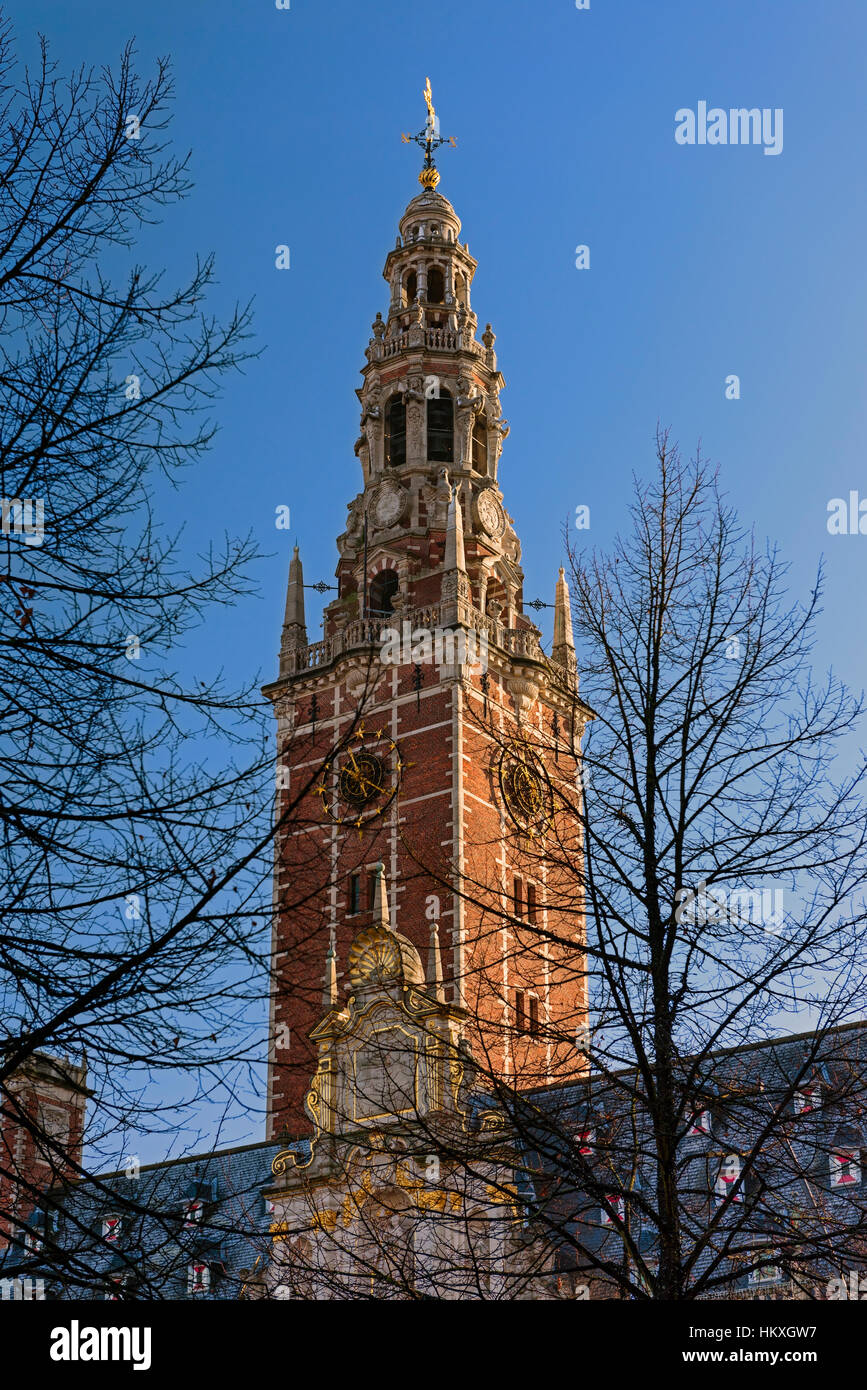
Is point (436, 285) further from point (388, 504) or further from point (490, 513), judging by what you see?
point (388, 504)

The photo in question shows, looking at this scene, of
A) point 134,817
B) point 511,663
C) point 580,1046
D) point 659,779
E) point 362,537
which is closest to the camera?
point 134,817

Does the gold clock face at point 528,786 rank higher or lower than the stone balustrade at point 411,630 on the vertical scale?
lower

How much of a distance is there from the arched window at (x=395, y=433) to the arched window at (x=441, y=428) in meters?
0.92

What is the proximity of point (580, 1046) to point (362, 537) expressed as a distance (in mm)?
41712

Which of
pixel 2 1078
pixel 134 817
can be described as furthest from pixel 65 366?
pixel 2 1078

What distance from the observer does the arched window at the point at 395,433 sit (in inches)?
2178

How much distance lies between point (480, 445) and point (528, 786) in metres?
42.4

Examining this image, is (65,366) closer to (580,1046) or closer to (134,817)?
(134,817)

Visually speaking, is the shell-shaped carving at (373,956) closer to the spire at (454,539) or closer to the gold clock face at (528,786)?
the spire at (454,539)

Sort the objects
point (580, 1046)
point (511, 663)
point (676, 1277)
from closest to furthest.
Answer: point (676, 1277), point (580, 1046), point (511, 663)

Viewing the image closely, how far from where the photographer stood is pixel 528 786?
14656 millimetres

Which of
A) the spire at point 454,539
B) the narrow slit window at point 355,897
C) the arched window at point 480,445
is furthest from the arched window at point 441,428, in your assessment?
the narrow slit window at point 355,897

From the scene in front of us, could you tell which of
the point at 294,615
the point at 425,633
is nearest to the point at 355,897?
the point at 425,633
